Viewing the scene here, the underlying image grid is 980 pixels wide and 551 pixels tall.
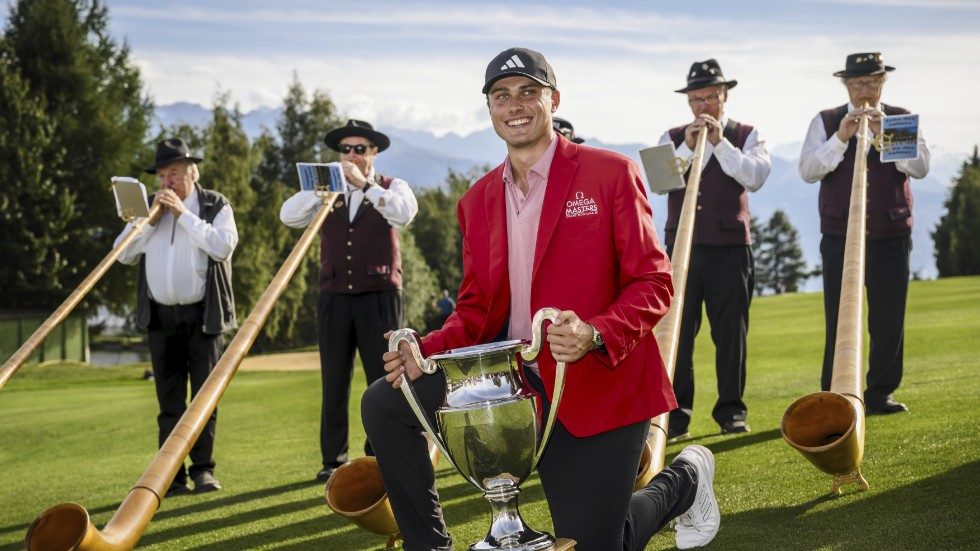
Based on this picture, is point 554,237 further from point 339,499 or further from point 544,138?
point 339,499

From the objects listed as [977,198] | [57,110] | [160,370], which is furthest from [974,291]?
[977,198]

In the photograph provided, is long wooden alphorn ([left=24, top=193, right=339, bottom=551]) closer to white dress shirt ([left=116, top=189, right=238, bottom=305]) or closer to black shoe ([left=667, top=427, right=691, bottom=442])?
white dress shirt ([left=116, top=189, right=238, bottom=305])

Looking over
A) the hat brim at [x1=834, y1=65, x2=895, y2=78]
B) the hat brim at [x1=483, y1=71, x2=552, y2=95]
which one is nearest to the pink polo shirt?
the hat brim at [x1=483, y1=71, x2=552, y2=95]

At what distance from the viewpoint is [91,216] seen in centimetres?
3866

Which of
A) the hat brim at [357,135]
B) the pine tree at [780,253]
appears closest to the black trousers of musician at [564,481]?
the hat brim at [357,135]

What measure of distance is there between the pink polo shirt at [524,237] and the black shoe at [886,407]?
431 cm

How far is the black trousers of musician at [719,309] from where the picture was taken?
784 cm

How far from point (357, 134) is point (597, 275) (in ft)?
14.0

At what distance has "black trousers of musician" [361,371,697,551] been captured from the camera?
12.4 feet

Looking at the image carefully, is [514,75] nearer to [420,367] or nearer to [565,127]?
[420,367]

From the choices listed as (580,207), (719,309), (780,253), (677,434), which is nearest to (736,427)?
(677,434)

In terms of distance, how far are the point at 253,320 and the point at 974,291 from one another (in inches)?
960

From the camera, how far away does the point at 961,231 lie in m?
73.2

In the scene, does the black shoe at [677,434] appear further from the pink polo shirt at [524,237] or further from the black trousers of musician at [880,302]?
the pink polo shirt at [524,237]
